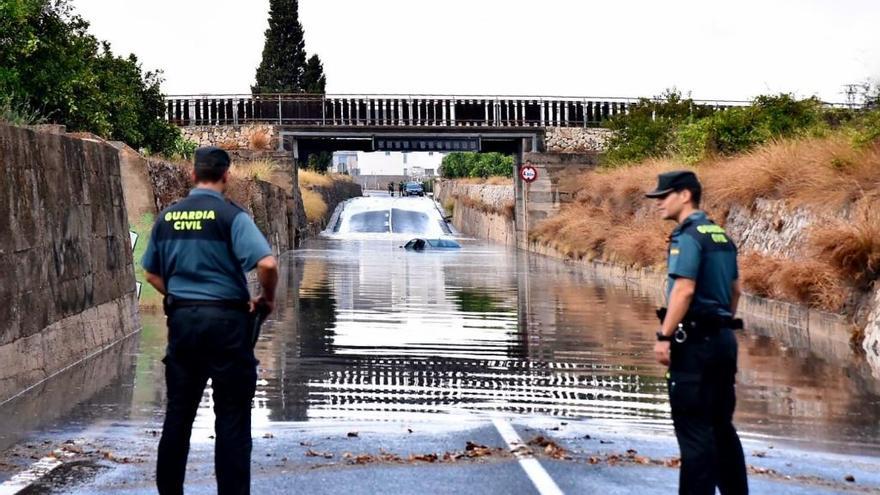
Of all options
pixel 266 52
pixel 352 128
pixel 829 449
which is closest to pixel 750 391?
pixel 829 449

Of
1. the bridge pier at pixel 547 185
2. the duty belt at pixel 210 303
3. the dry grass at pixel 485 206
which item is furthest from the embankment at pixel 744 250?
the duty belt at pixel 210 303

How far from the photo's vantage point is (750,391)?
44.1 feet

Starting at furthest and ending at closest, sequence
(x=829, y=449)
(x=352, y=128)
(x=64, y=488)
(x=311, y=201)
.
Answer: (x=311, y=201) < (x=352, y=128) < (x=829, y=449) < (x=64, y=488)

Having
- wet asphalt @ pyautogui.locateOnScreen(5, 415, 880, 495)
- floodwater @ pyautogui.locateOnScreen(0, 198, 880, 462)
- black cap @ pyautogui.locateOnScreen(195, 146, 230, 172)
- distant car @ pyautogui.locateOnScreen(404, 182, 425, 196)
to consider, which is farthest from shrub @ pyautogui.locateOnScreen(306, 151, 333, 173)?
black cap @ pyautogui.locateOnScreen(195, 146, 230, 172)

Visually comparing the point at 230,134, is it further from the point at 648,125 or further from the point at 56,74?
the point at 56,74

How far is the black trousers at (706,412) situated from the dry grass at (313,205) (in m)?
71.9

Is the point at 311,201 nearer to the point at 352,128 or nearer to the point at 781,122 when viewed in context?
the point at 352,128

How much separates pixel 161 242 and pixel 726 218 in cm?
2194

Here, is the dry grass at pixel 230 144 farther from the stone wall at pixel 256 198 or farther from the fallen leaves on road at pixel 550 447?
the fallen leaves on road at pixel 550 447

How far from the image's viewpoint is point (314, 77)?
11488cm

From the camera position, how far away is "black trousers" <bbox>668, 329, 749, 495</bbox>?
23.7 ft

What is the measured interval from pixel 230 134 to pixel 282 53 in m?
48.9

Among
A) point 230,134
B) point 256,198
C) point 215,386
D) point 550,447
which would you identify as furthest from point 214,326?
point 230,134

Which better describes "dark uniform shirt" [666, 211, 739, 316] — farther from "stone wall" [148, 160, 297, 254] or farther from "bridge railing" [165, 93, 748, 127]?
"bridge railing" [165, 93, 748, 127]
